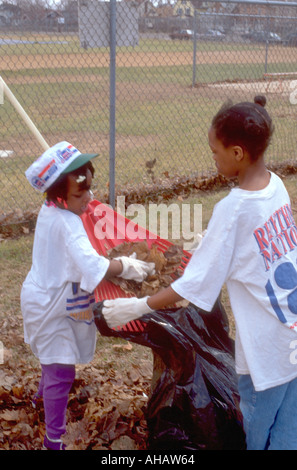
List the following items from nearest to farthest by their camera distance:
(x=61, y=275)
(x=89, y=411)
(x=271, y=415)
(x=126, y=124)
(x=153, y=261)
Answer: (x=271, y=415)
(x=61, y=275)
(x=153, y=261)
(x=89, y=411)
(x=126, y=124)

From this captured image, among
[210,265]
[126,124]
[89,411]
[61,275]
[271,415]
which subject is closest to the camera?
[210,265]

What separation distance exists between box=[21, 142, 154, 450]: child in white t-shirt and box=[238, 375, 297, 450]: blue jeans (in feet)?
2.14

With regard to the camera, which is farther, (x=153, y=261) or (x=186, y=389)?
(x=153, y=261)

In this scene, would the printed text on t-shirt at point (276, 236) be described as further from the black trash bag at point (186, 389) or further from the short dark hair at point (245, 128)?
the black trash bag at point (186, 389)

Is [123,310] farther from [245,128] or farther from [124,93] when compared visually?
[124,93]

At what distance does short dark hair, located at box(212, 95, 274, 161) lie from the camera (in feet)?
5.74

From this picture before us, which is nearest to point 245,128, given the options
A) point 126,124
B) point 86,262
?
point 86,262

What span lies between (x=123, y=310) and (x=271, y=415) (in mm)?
624

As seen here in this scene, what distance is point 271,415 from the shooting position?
1.88m

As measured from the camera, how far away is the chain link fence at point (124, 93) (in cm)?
510

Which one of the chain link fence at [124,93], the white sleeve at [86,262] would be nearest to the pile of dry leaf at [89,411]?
the white sleeve at [86,262]

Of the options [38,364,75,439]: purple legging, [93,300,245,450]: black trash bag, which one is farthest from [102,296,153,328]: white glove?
[38,364,75,439]: purple legging

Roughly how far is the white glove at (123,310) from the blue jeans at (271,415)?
424 mm
